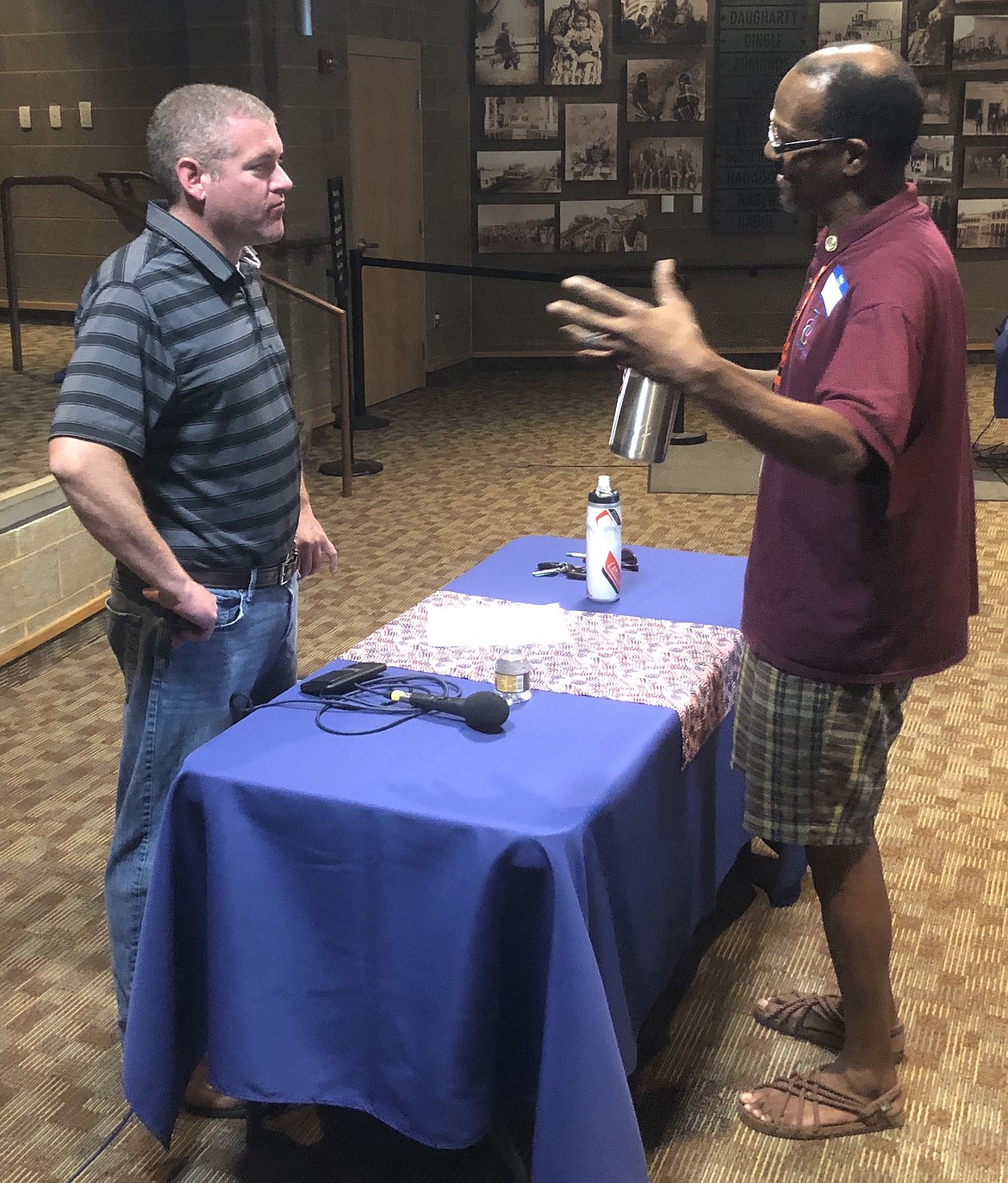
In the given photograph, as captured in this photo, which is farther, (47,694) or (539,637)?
(47,694)

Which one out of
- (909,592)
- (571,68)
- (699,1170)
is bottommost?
(699,1170)

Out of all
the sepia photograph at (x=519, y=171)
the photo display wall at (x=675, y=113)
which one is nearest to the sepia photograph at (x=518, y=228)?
the photo display wall at (x=675, y=113)

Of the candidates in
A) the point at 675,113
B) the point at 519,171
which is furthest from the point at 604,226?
the point at 675,113

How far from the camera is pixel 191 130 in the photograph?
1.88m

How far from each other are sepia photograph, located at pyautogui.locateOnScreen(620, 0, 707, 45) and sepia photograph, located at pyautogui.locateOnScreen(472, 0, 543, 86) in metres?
0.59

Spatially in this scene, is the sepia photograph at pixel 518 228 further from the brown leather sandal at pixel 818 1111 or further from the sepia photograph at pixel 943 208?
the brown leather sandal at pixel 818 1111

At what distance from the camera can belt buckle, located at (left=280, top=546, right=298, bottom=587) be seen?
6.73 ft

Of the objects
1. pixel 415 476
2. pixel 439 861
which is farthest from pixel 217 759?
pixel 415 476

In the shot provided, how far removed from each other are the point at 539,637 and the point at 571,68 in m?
7.17

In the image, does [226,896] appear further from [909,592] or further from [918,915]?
[918,915]

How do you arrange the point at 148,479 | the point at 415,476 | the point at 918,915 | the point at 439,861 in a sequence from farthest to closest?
the point at 415,476, the point at 918,915, the point at 148,479, the point at 439,861

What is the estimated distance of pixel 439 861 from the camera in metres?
1.54

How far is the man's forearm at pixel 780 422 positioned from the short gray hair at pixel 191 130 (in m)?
0.86

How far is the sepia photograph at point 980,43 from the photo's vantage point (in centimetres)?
826
